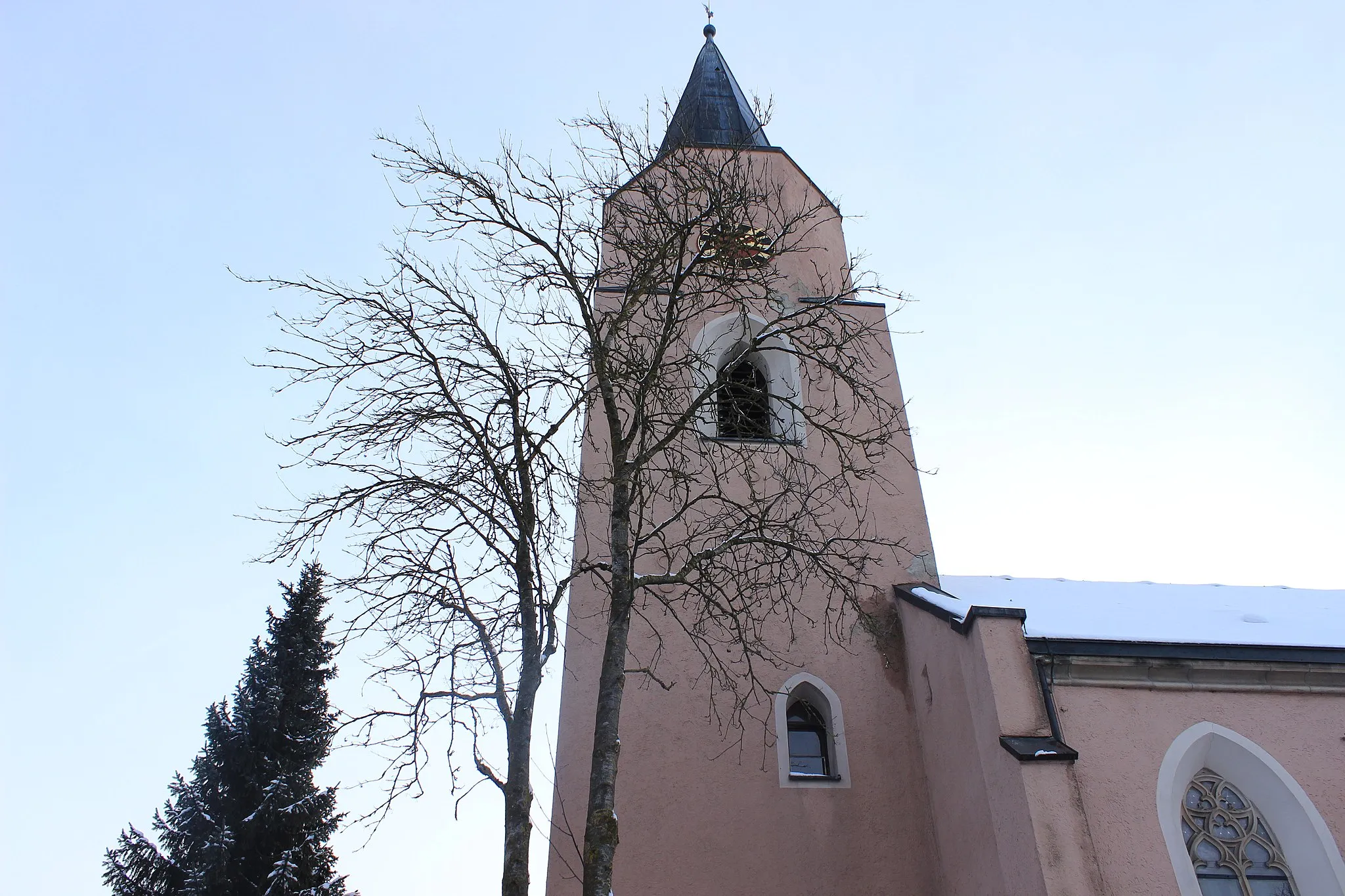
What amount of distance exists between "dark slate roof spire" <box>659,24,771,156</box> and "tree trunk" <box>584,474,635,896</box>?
34.1 feet

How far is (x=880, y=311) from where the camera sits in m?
12.8

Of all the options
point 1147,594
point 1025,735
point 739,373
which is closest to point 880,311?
point 739,373

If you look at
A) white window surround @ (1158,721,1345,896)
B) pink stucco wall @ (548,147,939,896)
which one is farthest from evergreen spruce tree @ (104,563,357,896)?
white window surround @ (1158,721,1345,896)

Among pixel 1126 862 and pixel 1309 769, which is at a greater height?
pixel 1309 769

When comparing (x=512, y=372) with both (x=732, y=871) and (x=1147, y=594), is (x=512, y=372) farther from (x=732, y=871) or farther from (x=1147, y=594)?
(x=1147, y=594)

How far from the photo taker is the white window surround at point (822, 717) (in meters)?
8.38

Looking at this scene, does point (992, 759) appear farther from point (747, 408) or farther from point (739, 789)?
point (747, 408)

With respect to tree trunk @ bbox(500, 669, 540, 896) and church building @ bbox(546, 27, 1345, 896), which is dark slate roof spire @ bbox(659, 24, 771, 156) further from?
tree trunk @ bbox(500, 669, 540, 896)

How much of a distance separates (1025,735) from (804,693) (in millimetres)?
2737

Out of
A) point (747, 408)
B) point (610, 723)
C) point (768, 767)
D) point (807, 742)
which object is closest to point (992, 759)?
point (768, 767)

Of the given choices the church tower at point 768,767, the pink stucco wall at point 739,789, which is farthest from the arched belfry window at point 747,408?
the pink stucco wall at point 739,789

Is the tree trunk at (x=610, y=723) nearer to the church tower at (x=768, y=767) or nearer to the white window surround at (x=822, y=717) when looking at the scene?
the church tower at (x=768, y=767)

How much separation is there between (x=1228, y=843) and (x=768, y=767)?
11.8ft

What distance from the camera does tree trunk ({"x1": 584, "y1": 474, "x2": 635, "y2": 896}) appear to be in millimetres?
4629
